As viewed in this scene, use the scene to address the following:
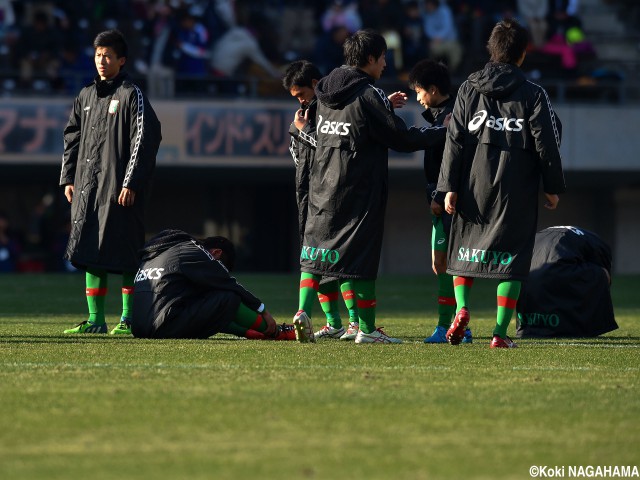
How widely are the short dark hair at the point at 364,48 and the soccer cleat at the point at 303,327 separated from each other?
168 centimetres

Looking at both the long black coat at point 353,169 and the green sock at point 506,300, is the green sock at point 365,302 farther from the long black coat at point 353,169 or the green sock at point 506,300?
the green sock at point 506,300

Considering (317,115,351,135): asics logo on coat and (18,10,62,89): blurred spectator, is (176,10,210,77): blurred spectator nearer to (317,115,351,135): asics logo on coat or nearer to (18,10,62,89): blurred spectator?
(18,10,62,89): blurred spectator

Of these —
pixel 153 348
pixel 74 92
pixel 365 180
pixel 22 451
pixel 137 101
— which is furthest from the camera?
pixel 74 92

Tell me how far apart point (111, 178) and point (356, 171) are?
2.03 metres

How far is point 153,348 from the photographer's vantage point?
867 centimetres

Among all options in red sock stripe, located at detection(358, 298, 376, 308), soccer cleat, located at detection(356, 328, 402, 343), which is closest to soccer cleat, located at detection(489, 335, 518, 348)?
soccer cleat, located at detection(356, 328, 402, 343)

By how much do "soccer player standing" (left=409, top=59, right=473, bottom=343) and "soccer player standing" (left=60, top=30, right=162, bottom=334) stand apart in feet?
6.50

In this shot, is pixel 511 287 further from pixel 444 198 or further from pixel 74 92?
pixel 74 92

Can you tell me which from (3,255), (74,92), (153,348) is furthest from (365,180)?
(3,255)

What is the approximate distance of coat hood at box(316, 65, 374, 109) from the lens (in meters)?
9.30

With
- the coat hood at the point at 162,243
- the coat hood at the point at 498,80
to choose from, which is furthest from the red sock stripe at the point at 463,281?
the coat hood at the point at 162,243

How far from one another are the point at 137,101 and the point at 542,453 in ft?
19.5

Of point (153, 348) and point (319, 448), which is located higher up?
point (319, 448)

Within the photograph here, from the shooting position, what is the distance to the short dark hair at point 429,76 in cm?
980
